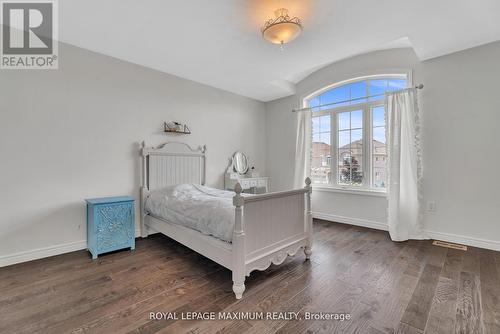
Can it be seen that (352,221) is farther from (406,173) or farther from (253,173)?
(253,173)

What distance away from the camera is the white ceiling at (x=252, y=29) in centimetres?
216

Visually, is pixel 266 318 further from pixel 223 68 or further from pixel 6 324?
pixel 223 68

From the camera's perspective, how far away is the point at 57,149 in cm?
267

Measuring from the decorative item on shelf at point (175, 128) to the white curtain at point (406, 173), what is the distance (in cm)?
329

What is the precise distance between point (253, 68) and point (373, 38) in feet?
5.45

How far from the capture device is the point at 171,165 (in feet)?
11.6

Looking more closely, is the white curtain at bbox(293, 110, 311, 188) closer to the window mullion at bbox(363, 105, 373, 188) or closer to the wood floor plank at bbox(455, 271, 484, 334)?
the window mullion at bbox(363, 105, 373, 188)

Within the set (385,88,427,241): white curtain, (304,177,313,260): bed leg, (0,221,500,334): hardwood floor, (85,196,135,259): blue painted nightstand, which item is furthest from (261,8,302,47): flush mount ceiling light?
(85,196,135,259): blue painted nightstand

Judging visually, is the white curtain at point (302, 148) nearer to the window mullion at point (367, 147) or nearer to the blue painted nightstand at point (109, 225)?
the window mullion at point (367, 147)

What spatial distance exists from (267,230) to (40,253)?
266cm

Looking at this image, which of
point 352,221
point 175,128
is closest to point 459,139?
point 352,221

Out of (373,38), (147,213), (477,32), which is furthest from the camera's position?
(147,213)

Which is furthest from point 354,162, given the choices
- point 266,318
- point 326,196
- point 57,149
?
point 57,149

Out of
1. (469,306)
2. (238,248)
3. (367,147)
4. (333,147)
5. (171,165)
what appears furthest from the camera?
(333,147)
